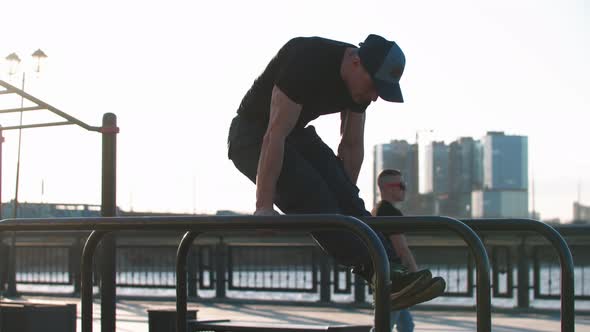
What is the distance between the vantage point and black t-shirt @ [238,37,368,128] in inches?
162

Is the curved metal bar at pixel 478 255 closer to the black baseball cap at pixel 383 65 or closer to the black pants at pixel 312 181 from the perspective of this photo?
the black pants at pixel 312 181

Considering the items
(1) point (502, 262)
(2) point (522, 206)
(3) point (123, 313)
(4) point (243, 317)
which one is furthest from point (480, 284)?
(2) point (522, 206)

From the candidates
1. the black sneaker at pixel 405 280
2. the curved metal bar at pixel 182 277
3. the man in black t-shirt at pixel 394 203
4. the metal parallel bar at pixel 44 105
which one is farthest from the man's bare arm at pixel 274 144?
the metal parallel bar at pixel 44 105

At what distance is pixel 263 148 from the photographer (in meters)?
4.16

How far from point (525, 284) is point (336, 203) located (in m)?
10.5

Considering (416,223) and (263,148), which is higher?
(263,148)

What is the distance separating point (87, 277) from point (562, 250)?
2.20 metres

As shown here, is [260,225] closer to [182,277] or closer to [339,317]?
[182,277]

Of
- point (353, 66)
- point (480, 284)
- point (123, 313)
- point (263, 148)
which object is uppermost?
point (353, 66)

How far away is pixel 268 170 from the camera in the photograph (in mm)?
4125

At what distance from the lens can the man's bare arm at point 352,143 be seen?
475 centimetres

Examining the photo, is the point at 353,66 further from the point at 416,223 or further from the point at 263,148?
the point at 416,223

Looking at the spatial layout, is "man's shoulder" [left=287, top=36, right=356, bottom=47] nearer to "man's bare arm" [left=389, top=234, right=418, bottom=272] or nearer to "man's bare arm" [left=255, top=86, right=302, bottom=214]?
"man's bare arm" [left=255, top=86, right=302, bottom=214]

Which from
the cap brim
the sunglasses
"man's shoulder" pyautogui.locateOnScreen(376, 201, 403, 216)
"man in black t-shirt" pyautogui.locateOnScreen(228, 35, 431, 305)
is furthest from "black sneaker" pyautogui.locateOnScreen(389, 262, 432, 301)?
the sunglasses
